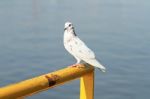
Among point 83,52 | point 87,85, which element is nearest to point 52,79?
point 87,85

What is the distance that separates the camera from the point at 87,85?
233 centimetres

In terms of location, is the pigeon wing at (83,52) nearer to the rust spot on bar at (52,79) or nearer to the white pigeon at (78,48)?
the white pigeon at (78,48)

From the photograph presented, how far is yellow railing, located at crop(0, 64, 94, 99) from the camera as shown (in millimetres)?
1806

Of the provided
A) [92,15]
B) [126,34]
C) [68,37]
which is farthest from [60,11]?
[68,37]

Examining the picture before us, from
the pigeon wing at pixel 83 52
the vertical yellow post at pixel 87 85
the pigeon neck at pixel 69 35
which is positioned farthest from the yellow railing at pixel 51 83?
the pigeon neck at pixel 69 35

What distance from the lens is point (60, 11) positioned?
55.3 ft

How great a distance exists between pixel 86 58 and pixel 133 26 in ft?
36.1

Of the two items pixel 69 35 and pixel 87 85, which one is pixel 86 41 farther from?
pixel 87 85

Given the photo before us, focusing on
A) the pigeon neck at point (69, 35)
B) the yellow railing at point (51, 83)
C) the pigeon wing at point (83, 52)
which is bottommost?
the yellow railing at point (51, 83)

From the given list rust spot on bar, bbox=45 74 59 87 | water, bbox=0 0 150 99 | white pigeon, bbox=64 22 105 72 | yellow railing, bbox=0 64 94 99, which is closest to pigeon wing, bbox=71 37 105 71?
white pigeon, bbox=64 22 105 72

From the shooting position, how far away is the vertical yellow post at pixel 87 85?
2.32 meters

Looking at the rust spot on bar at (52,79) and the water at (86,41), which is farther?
the water at (86,41)

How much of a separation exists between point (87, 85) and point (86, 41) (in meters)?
8.53

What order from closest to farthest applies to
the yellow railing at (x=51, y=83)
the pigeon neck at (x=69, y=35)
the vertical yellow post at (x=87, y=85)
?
the yellow railing at (x=51, y=83) < the vertical yellow post at (x=87, y=85) < the pigeon neck at (x=69, y=35)
